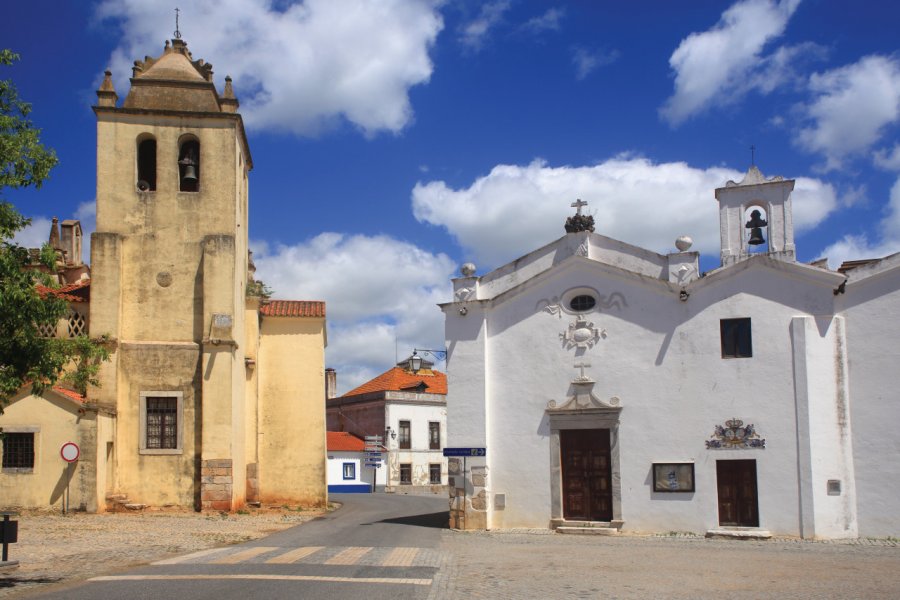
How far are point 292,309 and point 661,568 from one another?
18.9 meters

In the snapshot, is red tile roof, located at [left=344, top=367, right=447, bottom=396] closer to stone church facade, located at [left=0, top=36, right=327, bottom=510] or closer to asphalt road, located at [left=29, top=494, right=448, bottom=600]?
stone church facade, located at [left=0, top=36, right=327, bottom=510]

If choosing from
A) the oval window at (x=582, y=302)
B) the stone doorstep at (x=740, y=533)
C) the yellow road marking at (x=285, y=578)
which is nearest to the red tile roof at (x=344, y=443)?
the oval window at (x=582, y=302)

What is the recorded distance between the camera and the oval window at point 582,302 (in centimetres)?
2147

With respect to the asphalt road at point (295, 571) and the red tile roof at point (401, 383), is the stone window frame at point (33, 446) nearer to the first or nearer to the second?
the asphalt road at point (295, 571)

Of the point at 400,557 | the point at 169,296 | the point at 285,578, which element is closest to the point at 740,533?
the point at 400,557

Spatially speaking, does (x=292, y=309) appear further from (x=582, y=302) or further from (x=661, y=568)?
(x=661, y=568)

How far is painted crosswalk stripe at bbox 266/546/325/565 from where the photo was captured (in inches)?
554

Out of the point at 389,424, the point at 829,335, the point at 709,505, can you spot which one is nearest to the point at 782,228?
the point at 829,335

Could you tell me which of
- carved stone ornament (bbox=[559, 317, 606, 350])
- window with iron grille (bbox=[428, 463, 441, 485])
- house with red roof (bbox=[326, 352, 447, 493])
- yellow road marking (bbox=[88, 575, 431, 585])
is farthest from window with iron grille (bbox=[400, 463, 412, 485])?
yellow road marking (bbox=[88, 575, 431, 585])

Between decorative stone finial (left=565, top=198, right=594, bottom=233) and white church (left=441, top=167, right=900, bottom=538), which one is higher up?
decorative stone finial (left=565, top=198, right=594, bottom=233)

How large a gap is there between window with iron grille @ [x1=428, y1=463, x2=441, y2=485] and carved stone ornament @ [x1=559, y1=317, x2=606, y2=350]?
35.1m

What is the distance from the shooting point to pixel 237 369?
26.0 metres

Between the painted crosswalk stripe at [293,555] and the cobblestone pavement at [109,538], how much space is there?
1.97 meters

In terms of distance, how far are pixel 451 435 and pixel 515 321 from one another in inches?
124
